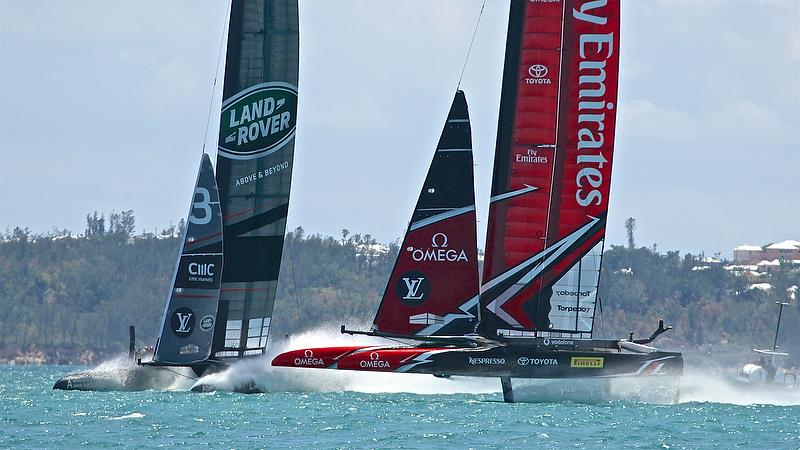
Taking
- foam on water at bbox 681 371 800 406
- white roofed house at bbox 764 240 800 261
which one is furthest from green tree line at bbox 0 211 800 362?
foam on water at bbox 681 371 800 406

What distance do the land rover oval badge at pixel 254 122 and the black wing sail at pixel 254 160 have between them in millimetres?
24

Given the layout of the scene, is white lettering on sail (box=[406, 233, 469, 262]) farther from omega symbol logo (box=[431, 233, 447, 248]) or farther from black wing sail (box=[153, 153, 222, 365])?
black wing sail (box=[153, 153, 222, 365])

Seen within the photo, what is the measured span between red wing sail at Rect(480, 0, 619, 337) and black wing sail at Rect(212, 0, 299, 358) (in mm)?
6914

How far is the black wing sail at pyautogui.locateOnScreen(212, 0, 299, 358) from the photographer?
40.5 metres

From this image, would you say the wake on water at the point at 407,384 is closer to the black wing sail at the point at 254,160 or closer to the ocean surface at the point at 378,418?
the ocean surface at the point at 378,418

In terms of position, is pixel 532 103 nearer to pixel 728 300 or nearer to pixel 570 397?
pixel 570 397

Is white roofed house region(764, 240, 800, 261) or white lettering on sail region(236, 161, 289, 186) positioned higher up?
white roofed house region(764, 240, 800, 261)

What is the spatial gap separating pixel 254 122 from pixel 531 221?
8101 mm

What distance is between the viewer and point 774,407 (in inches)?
1620

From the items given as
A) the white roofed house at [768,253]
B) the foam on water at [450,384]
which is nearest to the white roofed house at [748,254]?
the white roofed house at [768,253]

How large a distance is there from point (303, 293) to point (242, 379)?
11997 centimetres

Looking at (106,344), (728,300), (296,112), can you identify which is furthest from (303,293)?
(296,112)

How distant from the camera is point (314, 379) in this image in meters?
39.3

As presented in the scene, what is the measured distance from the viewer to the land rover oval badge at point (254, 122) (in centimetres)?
4056
